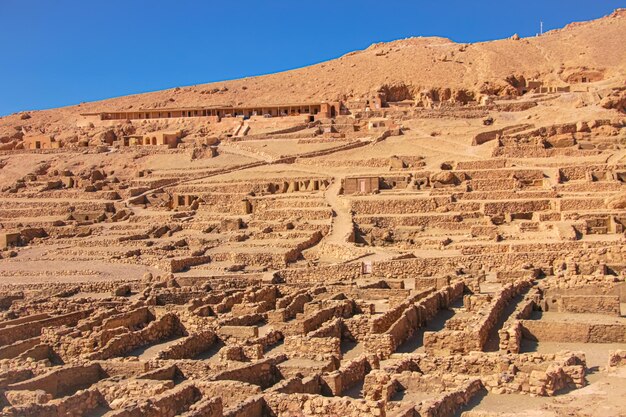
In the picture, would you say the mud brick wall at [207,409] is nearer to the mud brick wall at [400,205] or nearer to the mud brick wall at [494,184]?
the mud brick wall at [400,205]

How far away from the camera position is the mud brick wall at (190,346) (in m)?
15.9

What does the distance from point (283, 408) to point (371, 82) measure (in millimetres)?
68329

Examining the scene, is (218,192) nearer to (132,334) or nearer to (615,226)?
(615,226)

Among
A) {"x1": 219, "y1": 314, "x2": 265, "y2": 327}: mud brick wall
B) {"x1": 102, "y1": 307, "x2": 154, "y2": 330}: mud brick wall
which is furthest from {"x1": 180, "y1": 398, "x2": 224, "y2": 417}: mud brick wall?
{"x1": 102, "y1": 307, "x2": 154, "y2": 330}: mud brick wall

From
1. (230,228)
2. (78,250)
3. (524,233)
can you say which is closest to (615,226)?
(524,233)

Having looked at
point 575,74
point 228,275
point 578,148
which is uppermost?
point 575,74

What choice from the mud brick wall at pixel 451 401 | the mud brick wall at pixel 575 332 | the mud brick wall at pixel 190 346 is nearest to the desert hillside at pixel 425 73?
the mud brick wall at pixel 575 332

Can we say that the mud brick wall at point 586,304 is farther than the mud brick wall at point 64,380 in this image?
Yes

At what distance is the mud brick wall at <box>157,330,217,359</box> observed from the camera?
15859 mm

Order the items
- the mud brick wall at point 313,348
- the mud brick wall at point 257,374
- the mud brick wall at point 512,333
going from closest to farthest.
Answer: the mud brick wall at point 257,374 < the mud brick wall at point 313,348 < the mud brick wall at point 512,333

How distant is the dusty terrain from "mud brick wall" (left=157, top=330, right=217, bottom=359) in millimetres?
56

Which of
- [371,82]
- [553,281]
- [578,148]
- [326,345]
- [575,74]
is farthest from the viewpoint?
[371,82]

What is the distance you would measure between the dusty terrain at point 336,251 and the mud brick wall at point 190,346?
0.06m

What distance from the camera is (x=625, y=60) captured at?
2894 inches
